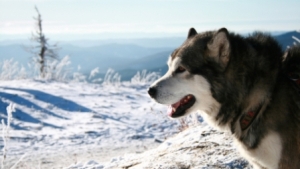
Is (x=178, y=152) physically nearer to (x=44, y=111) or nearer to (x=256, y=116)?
(x=256, y=116)

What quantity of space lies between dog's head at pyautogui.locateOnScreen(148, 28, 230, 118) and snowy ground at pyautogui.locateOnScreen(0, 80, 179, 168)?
3.08 m

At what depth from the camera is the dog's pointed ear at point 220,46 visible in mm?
3367

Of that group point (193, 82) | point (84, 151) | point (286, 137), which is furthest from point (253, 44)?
point (84, 151)

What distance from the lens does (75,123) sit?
34.3 ft

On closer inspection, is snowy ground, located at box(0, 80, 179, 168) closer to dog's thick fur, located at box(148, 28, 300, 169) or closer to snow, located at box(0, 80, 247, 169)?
snow, located at box(0, 80, 247, 169)

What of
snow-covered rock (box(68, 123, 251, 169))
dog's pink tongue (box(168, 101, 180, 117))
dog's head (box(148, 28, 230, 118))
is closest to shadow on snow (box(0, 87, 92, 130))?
snow-covered rock (box(68, 123, 251, 169))

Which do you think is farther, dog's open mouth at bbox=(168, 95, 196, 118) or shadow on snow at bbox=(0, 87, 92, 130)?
shadow on snow at bbox=(0, 87, 92, 130)

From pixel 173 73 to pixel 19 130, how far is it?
7.04 metres

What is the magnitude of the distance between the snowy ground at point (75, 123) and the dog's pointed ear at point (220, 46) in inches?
135

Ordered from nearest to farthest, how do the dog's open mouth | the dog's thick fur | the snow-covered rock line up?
the dog's thick fur → the dog's open mouth → the snow-covered rock

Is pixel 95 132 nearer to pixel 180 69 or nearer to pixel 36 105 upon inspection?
pixel 36 105

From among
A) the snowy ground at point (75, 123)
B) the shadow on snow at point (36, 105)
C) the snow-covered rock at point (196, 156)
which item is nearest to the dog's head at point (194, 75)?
the snow-covered rock at point (196, 156)

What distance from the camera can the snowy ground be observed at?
8078 millimetres

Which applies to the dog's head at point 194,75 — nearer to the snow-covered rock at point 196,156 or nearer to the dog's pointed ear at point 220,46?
the dog's pointed ear at point 220,46
